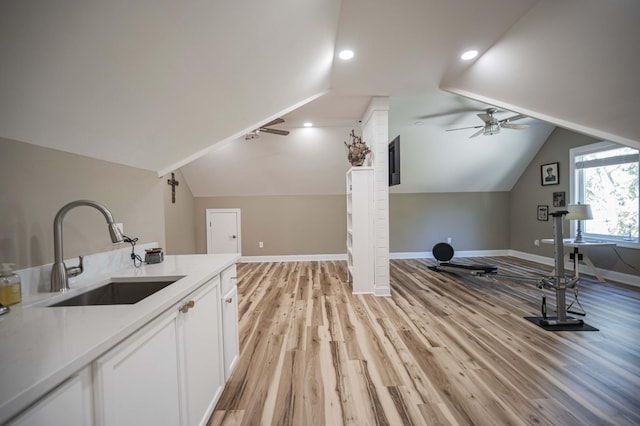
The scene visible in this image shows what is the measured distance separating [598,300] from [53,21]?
5.42m

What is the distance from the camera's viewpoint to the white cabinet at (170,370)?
76 cm

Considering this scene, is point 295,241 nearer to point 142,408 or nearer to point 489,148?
point 489,148

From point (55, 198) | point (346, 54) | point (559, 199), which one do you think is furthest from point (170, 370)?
point (559, 199)

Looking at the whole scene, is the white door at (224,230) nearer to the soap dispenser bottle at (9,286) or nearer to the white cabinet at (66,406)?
the soap dispenser bottle at (9,286)

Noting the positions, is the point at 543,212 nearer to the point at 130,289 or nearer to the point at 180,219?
the point at 130,289

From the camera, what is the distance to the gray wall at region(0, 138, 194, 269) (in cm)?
106

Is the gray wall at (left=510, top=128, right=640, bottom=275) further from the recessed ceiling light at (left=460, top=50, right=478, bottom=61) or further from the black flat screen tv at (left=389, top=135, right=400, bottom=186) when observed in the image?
the black flat screen tv at (left=389, top=135, right=400, bottom=186)

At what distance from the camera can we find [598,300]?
3.25 meters

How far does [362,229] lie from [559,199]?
14.3 feet

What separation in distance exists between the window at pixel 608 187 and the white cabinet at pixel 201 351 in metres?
5.79

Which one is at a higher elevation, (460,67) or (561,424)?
(460,67)

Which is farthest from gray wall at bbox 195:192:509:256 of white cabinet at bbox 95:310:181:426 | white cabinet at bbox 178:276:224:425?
white cabinet at bbox 95:310:181:426

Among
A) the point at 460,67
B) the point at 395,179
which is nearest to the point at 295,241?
the point at 395,179

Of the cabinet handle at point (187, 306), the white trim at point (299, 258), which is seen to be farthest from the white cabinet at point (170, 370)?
the white trim at point (299, 258)
